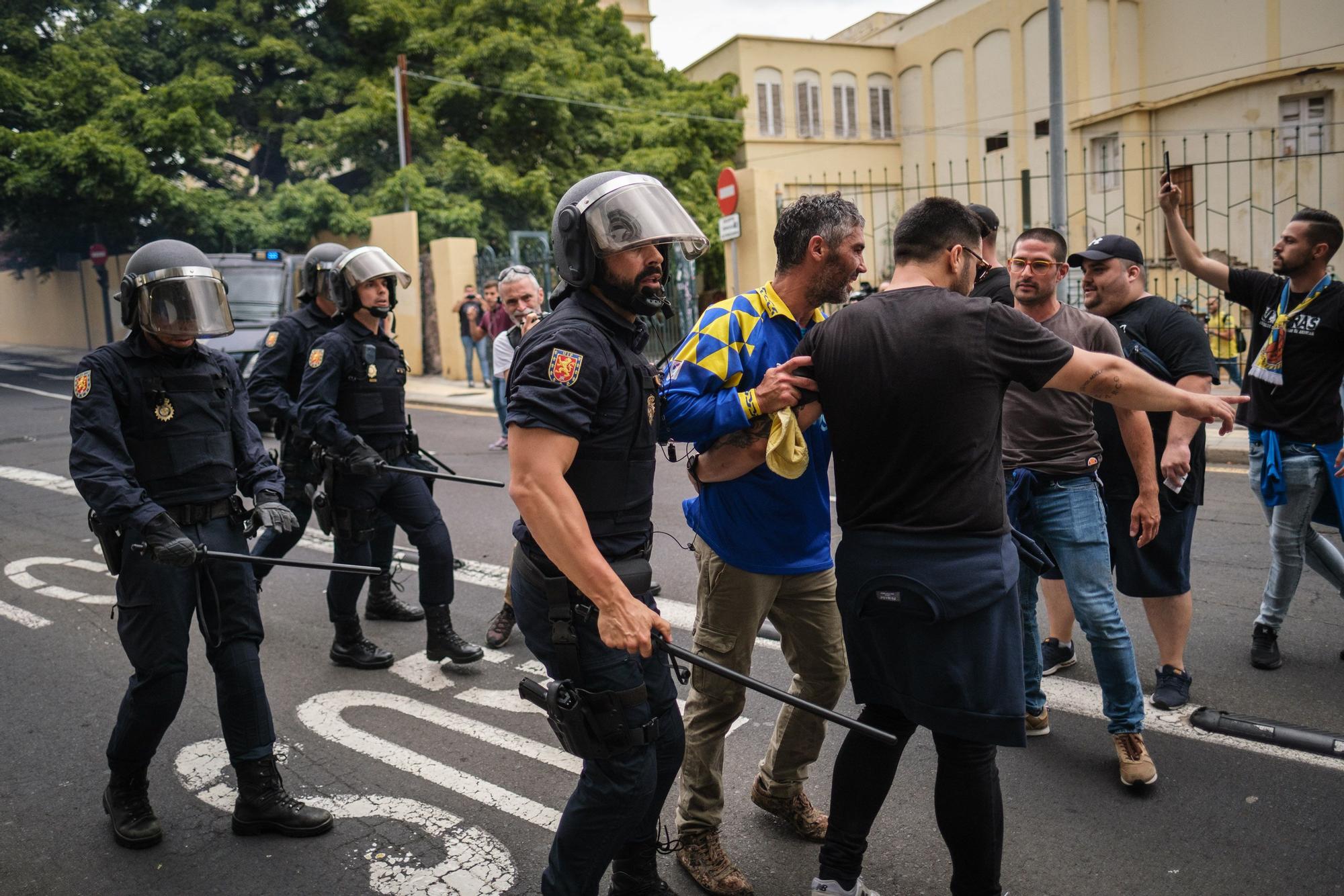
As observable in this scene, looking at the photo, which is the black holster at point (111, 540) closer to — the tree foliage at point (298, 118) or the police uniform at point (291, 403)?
the police uniform at point (291, 403)

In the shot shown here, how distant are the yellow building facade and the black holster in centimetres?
975

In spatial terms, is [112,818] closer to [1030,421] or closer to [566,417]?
[566,417]

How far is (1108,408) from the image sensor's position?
422 cm

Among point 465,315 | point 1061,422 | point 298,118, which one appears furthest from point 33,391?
point 1061,422

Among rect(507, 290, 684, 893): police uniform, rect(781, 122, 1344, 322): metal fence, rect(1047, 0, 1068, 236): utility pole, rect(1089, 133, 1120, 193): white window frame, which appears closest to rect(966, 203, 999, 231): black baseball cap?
rect(507, 290, 684, 893): police uniform

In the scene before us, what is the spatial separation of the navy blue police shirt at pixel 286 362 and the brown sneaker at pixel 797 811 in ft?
10.3

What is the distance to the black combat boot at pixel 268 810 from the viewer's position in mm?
3535

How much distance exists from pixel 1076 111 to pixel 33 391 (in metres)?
25.1

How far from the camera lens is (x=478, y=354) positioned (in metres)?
18.5

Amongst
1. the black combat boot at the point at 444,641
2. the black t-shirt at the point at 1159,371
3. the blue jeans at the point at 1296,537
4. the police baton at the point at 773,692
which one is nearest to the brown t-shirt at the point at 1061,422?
the black t-shirt at the point at 1159,371

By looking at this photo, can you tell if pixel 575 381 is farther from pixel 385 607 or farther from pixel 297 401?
pixel 385 607

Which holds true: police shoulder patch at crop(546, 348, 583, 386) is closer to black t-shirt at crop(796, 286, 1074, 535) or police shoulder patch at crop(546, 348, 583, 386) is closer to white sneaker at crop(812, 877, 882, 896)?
black t-shirt at crop(796, 286, 1074, 535)

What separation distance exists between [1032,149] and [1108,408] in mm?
28003

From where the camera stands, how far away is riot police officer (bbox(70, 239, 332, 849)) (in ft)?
11.3
